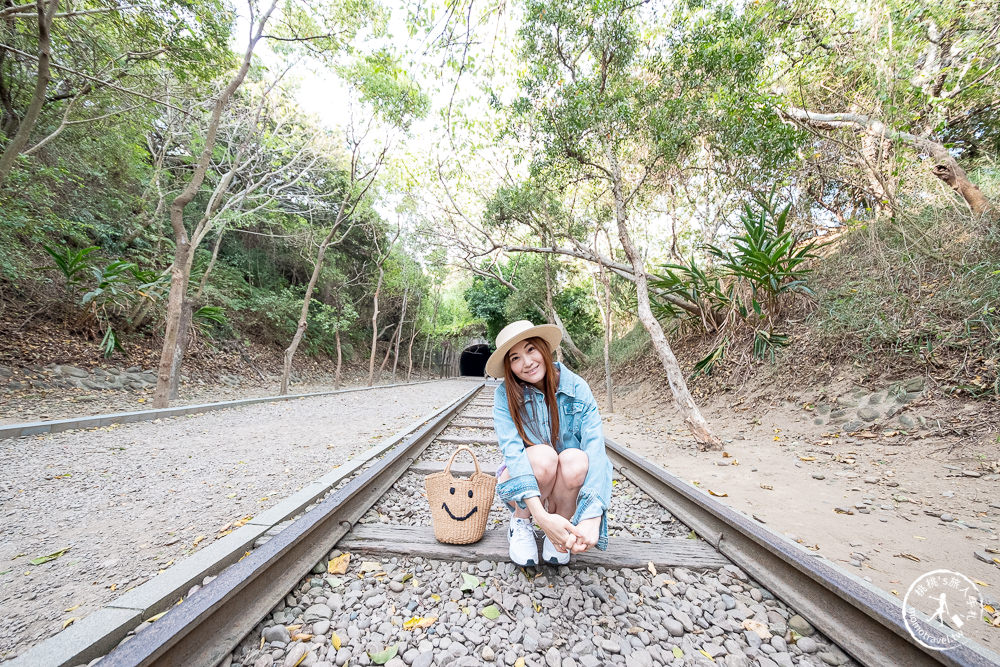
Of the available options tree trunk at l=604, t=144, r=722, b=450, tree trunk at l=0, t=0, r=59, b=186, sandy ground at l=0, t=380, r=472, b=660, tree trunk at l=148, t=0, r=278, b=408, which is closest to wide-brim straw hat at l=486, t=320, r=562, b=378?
sandy ground at l=0, t=380, r=472, b=660

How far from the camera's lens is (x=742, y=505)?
2.86 m

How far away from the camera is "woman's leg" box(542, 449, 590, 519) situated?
174 centimetres

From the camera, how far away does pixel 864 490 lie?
3062 mm

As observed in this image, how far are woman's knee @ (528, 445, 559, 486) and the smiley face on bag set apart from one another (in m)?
0.38

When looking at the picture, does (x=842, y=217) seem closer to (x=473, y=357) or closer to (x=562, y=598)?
(x=562, y=598)

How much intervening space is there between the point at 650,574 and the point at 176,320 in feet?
26.0

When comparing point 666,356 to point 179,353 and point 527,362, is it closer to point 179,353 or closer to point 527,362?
point 527,362

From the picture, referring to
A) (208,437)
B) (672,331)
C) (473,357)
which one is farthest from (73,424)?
(473,357)

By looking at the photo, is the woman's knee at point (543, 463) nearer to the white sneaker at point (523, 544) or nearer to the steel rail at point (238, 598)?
the white sneaker at point (523, 544)

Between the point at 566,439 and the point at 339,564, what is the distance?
1.26 meters

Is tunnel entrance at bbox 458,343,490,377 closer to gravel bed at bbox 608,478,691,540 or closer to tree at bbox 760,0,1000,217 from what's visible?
tree at bbox 760,0,1000,217

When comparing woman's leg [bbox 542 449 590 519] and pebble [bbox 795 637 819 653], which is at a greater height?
woman's leg [bbox 542 449 590 519]

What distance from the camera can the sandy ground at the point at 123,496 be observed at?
1665mm

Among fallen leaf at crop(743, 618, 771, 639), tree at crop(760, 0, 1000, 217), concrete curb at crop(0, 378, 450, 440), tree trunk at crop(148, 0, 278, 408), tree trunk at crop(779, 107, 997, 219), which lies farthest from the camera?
tree trunk at crop(148, 0, 278, 408)
